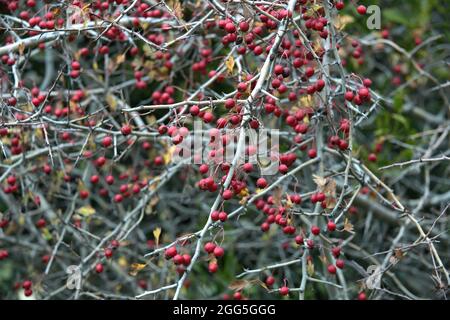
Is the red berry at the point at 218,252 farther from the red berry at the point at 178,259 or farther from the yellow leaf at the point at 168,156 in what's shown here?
the yellow leaf at the point at 168,156

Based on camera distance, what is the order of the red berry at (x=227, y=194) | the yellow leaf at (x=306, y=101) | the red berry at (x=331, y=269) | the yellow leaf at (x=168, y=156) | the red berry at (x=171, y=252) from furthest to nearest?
the yellow leaf at (x=168, y=156) → the red berry at (x=331, y=269) → the yellow leaf at (x=306, y=101) → the red berry at (x=171, y=252) → the red berry at (x=227, y=194)

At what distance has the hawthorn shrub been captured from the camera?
2.31 metres

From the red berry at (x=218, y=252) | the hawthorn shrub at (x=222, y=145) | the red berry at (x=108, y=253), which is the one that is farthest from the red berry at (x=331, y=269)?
the red berry at (x=108, y=253)

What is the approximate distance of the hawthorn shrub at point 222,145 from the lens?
2311 mm

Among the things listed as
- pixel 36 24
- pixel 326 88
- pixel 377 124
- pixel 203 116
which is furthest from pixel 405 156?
pixel 36 24

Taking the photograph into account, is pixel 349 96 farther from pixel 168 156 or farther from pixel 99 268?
pixel 99 268

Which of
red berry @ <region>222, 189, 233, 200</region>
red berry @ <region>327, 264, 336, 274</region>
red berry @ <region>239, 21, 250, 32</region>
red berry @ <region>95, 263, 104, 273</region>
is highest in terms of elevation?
red berry @ <region>239, 21, 250, 32</region>

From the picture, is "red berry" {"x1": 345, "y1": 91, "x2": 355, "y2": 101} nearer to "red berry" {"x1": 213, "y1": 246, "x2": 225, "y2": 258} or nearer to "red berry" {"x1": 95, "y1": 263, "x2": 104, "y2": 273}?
"red berry" {"x1": 213, "y1": 246, "x2": 225, "y2": 258}

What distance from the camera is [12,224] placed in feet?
11.0

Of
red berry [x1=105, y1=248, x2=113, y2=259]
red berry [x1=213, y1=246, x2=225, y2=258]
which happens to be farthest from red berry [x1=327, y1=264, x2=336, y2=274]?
red berry [x1=105, y1=248, x2=113, y2=259]

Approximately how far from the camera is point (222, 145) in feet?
7.00

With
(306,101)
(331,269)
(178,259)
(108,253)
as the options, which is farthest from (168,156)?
(178,259)

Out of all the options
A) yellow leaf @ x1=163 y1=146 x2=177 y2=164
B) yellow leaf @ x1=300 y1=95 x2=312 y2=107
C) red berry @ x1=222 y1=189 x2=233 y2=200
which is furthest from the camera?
yellow leaf @ x1=163 y1=146 x2=177 y2=164
